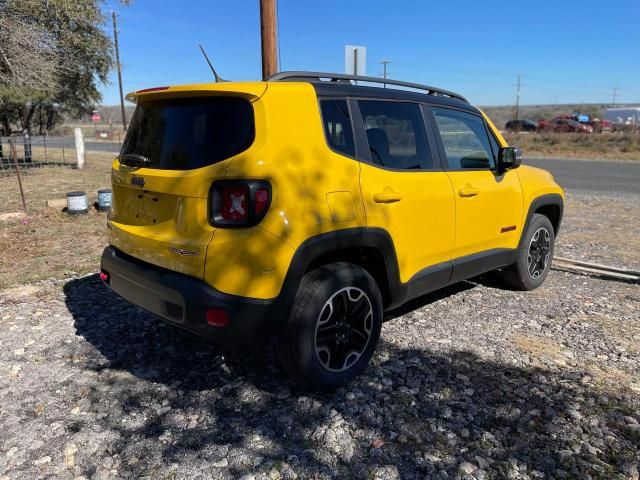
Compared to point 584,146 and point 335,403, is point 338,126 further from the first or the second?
point 584,146

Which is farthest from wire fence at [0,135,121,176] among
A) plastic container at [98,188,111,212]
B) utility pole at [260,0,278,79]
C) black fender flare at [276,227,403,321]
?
black fender flare at [276,227,403,321]

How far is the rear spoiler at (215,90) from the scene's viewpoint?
287 centimetres

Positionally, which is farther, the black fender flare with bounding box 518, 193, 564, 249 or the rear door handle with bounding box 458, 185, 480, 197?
the black fender flare with bounding box 518, 193, 564, 249

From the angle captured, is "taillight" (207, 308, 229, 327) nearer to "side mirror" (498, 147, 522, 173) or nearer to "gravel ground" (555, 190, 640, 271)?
"side mirror" (498, 147, 522, 173)

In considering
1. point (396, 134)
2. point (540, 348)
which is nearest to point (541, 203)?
point (540, 348)

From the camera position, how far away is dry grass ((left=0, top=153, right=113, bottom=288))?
5.79 metres

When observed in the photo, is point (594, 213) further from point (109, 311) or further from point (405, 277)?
point (109, 311)

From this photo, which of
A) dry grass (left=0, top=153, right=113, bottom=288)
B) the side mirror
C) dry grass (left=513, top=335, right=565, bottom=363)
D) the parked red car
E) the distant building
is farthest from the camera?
the distant building

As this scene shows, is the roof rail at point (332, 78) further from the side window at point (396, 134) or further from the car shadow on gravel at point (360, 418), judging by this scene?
the car shadow on gravel at point (360, 418)

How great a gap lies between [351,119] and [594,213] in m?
8.26

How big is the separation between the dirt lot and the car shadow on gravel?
1 centimetres

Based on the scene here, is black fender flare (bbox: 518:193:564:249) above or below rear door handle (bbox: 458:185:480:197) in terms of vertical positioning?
below

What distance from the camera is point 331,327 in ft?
10.4

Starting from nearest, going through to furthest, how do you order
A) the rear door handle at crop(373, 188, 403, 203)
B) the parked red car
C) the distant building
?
the rear door handle at crop(373, 188, 403, 203)
the parked red car
the distant building
